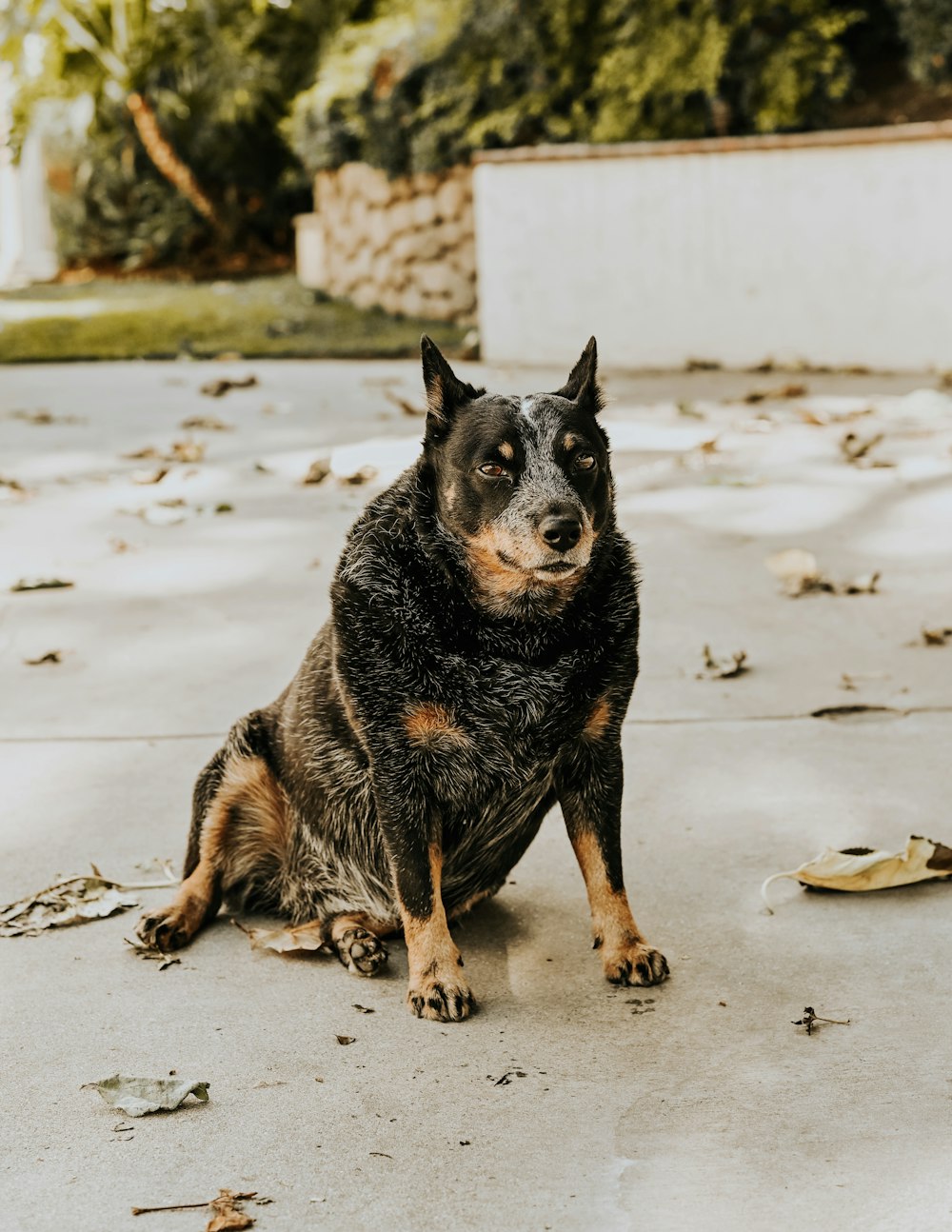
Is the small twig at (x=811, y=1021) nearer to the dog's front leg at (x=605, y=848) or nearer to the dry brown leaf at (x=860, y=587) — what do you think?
the dog's front leg at (x=605, y=848)

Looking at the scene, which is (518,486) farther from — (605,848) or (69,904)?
(69,904)

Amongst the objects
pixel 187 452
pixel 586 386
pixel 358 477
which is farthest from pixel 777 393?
pixel 586 386

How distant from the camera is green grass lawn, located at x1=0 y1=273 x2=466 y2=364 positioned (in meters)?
12.3

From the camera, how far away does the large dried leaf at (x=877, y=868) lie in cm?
346

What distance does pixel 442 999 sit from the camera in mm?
3020

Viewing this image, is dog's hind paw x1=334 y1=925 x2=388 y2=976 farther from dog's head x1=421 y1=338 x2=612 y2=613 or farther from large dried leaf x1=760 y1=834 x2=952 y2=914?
large dried leaf x1=760 y1=834 x2=952 y2=914

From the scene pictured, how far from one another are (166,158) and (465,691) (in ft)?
48.2

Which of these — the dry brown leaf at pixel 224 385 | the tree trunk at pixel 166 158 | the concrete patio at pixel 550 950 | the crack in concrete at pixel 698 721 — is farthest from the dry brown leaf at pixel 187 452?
the tree trunk at pixel 166 158

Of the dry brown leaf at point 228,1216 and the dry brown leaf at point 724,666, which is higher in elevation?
the dry brown leaf at point 228,1216

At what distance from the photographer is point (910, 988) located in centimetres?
305

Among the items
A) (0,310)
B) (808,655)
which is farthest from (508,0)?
(808,655)

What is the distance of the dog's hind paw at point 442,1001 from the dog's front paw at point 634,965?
295 mm

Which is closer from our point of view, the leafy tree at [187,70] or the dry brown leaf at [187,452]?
the dry brown leaf at [187,452]

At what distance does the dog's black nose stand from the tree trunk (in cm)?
1410
